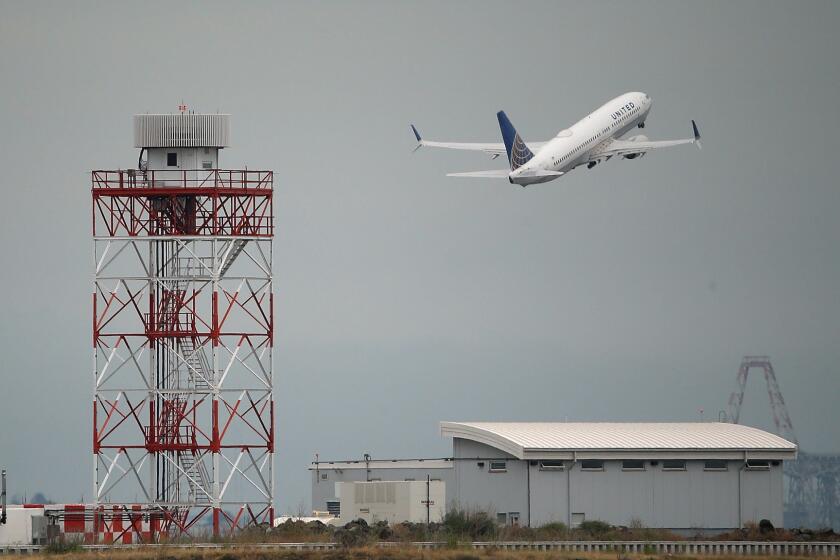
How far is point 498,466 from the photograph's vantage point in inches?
4540

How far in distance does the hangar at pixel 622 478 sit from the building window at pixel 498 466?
6 centimetres

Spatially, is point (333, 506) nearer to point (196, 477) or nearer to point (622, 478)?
point (196, 477)

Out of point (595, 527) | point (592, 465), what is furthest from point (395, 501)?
point (595, 527)

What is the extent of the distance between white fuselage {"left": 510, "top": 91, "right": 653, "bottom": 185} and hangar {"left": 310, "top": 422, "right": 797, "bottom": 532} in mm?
39403

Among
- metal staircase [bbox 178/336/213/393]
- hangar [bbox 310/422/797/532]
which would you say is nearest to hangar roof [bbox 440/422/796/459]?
hangar [bbox 310/422/797/532]

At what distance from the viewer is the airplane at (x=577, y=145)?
15512cm

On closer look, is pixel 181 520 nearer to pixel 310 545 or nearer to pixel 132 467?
pixel 132 467

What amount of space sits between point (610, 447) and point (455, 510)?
9944 mm

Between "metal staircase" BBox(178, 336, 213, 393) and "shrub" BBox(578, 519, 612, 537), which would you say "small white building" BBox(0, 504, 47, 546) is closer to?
"metal staircase" BBox(178, 336, 213, 393)

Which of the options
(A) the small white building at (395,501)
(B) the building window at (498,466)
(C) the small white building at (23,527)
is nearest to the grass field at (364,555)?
(C) the small white building at (23,527)

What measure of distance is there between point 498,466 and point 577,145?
182 feet

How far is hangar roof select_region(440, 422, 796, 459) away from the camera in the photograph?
11319 cm

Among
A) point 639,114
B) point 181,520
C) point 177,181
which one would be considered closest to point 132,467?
point 181,520

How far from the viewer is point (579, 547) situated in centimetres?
9788
